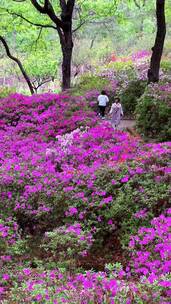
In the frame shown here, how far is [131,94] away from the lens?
58.4 feet

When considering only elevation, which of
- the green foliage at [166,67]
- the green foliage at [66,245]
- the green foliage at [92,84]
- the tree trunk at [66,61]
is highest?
the tree trunk at [66,61]

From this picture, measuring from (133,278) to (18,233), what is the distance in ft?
7.92

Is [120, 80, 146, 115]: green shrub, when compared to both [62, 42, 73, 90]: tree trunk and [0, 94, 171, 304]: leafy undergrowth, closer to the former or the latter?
[62, 42, 73, 90]: tree trunk

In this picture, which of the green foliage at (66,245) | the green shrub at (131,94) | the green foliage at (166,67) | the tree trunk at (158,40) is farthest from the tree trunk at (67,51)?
the green foliage at (66,245)

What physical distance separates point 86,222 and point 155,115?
6.88 meters

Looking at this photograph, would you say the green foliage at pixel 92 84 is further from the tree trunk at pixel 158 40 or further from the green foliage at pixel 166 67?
the tree trunk at pixel 158 40

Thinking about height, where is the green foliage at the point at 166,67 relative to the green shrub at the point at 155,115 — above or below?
above

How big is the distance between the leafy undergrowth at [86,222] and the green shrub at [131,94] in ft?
25.5

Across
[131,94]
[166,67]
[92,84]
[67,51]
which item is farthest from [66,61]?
[166,67]

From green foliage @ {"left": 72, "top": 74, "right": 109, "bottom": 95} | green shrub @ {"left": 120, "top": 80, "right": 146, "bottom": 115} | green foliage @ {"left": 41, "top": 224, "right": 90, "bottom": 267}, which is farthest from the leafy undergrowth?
green foliage @ {"left": 72, "top": 74, "right": 109, "bottom": 95}

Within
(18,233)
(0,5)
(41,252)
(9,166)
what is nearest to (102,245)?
(41,252)

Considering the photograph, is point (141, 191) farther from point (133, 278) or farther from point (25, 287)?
point (25, 287)

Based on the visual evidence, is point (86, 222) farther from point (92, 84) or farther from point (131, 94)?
point (92, 84)

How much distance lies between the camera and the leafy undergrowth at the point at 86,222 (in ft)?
13.2
